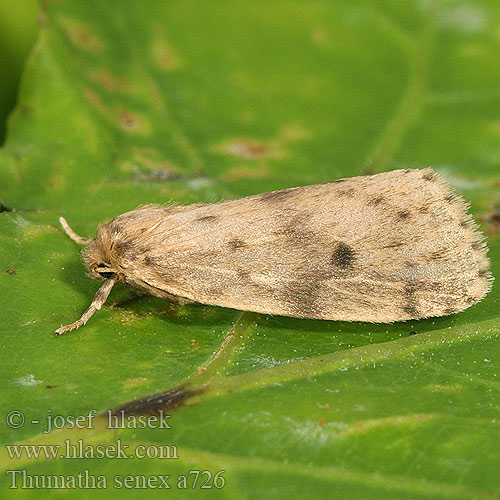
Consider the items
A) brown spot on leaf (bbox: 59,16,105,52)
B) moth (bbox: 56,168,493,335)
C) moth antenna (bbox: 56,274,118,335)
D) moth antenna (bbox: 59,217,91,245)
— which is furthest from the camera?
Answer: brown spot on leaf (bbox: 59,16,105,52)

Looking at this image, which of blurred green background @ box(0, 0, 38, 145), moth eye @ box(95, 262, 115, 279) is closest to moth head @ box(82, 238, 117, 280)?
moth eye @ box(95, 262, 115, 279)

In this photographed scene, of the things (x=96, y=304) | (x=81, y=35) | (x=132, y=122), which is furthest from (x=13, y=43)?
(x=96, y=304)

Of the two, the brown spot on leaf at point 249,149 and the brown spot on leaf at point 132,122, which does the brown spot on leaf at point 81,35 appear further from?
the brown spot on leaf at point 249,149

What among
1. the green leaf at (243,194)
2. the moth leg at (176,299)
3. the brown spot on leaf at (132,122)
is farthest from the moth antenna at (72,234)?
the brown spot on leaf at (132,122)

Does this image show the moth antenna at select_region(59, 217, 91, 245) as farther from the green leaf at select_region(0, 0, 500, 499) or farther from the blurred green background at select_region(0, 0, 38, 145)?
the blurred green background at select_region(0, 0, 38, 145)

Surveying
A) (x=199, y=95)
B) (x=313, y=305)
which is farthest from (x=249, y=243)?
(x=199, y=95)

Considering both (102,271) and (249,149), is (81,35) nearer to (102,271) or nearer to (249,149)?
(249,149)
